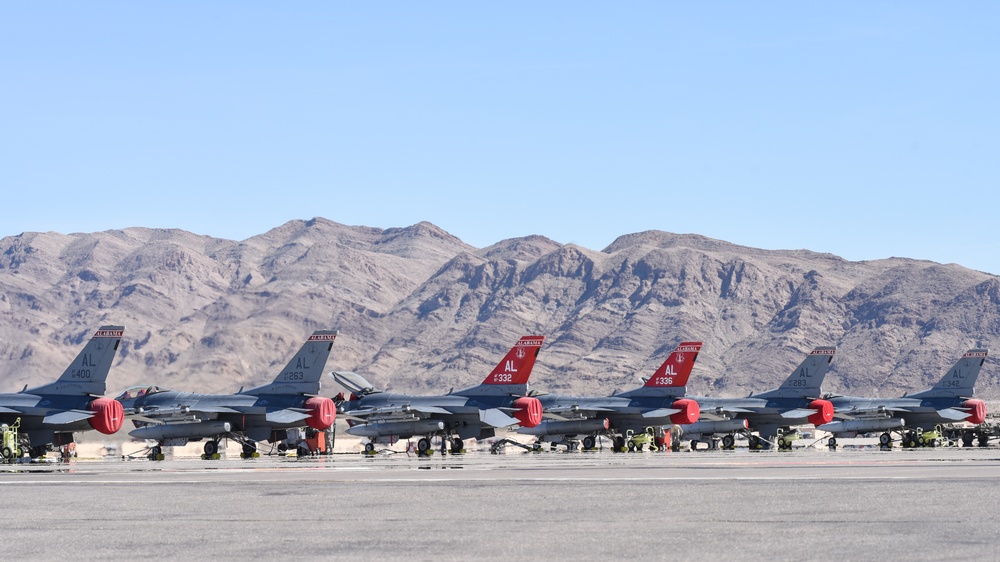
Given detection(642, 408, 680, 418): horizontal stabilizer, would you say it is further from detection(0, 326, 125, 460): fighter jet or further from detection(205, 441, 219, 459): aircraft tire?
detection(0, 326, 125, 460): fighter jet

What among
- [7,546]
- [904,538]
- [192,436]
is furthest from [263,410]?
[904,538]

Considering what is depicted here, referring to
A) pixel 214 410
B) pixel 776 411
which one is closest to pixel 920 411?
pixel 776 411

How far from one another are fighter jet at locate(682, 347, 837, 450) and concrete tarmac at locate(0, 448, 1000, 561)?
33.4m

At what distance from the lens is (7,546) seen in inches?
642

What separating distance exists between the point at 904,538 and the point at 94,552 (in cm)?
1000

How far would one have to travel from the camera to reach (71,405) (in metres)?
48.0

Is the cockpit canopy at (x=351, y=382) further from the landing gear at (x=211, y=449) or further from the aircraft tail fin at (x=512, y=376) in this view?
the landing gear at (x=211, y=449)

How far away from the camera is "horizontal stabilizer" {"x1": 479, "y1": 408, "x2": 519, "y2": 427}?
178ft

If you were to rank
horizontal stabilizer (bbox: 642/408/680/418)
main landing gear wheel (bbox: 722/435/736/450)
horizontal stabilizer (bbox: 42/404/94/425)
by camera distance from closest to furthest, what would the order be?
1. horizontal stabilizer (bbox: 42/404/94/425)
2. horizontal stabilizer (bbox: 642/408/680/418)
3. main landing gear wheel (bbox: 722/435/736/450)

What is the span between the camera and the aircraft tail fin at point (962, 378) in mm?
68875

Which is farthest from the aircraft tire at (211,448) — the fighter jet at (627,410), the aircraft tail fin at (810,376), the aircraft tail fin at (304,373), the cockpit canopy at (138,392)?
the aircraft tail fin at (810,376)

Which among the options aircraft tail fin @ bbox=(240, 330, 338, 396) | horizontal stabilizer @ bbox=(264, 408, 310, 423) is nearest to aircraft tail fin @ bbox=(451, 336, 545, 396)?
aircraft tail fin @ bbox=(240, 330, 338, 396)

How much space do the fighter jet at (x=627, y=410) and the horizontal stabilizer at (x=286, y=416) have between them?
1216cm

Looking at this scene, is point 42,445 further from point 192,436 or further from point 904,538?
point 904,538
